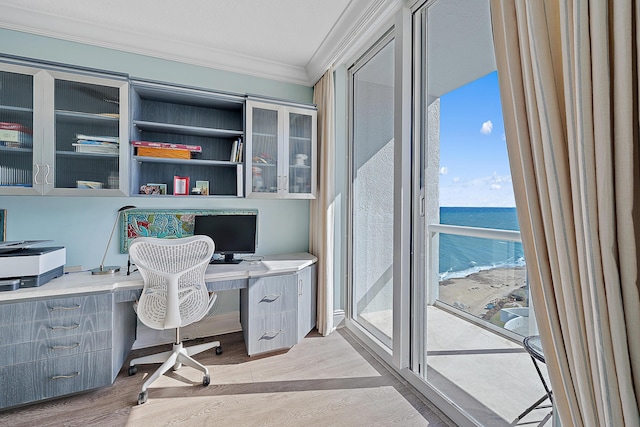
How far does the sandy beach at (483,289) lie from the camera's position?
1.44 m

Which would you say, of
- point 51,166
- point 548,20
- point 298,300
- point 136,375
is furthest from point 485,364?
point 51,166

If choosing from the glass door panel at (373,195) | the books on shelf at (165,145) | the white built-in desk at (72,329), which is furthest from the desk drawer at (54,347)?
the glass door panel at (373,195)

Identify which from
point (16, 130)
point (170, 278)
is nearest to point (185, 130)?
point (16, 130)

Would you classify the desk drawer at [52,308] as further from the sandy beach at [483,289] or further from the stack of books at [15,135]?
the sandy beach at [483,289]

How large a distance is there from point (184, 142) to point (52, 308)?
158 centimetres

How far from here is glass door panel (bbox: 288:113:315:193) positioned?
276 cm

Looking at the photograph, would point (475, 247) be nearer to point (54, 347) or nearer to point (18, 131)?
point (54, 347)

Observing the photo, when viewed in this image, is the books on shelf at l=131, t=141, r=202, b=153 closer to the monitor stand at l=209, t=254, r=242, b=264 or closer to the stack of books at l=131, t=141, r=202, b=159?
the stack of books at l=131, t=141, r=202, b=159

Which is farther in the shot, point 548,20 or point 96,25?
point 96,25

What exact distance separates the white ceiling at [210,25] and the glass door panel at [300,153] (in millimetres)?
548

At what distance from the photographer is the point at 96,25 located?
2.28m

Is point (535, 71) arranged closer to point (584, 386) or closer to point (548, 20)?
point (548, 20)

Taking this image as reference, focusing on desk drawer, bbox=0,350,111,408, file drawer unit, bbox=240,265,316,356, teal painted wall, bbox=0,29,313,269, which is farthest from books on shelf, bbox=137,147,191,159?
desk drawer, bbox=0,350,111,408

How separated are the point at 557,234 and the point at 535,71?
1.70ft
